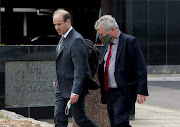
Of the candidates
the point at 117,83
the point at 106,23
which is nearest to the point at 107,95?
the point at 117,83

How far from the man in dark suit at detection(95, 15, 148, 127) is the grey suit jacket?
25 cm

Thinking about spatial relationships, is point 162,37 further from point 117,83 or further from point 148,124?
point 117,83

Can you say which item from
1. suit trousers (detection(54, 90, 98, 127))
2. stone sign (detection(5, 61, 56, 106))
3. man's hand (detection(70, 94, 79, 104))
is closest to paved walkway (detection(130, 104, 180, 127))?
stone sign (detection(5, 61, 56, 106))

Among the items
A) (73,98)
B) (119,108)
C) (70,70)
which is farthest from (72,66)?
(119,108)

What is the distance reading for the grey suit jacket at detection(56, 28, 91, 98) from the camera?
4.86m

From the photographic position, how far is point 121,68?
4867 mm

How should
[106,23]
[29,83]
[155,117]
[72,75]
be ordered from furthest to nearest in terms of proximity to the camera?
[155,117] < [29,83] < [72,75] < [106,23]

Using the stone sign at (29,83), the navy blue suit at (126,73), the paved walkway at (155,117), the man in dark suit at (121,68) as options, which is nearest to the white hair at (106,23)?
the man in dark suit at (121,68)

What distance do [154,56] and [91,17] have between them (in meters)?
6.25

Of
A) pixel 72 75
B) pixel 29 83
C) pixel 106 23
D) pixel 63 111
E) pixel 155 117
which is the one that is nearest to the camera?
pixel 106 23

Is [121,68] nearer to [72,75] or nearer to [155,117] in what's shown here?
[72,75]

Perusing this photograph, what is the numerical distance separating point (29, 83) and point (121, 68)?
145 inches

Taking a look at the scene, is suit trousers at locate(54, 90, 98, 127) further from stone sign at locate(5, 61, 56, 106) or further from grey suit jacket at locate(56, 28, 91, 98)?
stone sign at locate(5, 61, 56, 106)

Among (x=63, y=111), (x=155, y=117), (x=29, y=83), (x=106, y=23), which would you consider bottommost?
(x=155, y=117)
